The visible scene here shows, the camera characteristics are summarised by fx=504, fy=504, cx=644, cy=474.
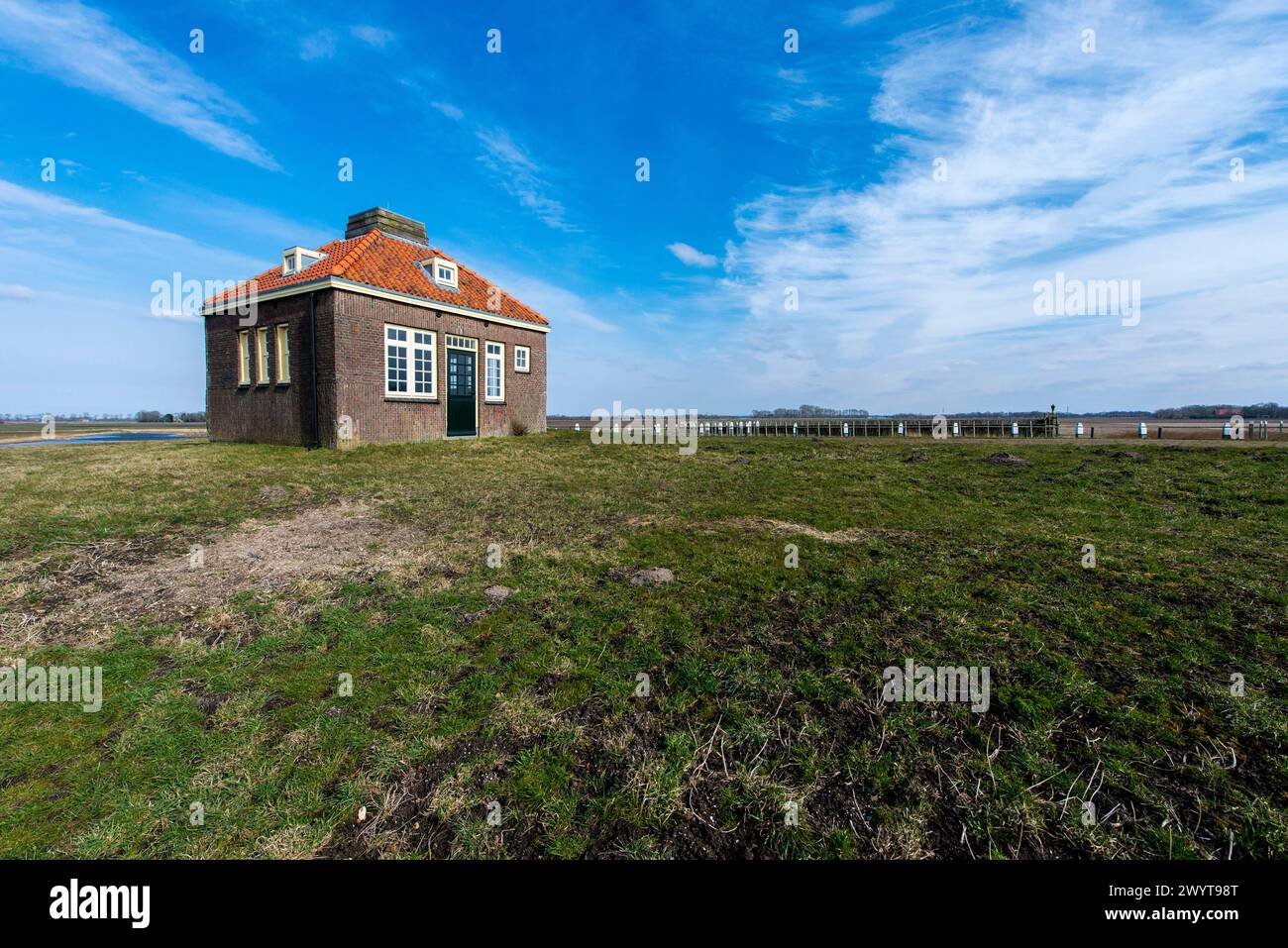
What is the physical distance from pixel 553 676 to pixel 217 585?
5.79m

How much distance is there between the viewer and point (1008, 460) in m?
17.4

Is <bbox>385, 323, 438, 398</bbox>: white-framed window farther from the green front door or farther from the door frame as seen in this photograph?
the green front door

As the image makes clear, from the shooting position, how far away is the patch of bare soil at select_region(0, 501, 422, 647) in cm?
627

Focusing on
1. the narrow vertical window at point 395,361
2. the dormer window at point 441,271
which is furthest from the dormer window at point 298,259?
the narrow vertical window at point 395,361

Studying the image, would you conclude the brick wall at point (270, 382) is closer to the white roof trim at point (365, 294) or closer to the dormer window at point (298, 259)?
the white roof trim at point (365, 294)

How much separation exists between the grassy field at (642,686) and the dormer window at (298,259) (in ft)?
50.4

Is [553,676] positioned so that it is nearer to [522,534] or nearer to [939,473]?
[522,534]

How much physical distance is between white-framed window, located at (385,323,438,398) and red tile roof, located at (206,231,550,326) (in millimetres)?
1683

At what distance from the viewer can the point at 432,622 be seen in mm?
6078

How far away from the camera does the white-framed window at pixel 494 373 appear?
997 inches

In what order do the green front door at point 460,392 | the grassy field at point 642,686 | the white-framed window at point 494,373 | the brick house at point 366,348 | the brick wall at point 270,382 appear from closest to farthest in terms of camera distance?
the grassy field at point 642,686
the brick house at point 366,348
the brick wall at point 270,382
the green front door at point 460,392
the white-framed window at point 494,373

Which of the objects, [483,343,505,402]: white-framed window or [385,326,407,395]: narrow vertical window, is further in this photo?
[483,343,505,402]: white-framed window

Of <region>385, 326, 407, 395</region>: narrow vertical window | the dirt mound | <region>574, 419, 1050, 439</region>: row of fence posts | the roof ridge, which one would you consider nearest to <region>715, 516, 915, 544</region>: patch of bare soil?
the dirt mound
